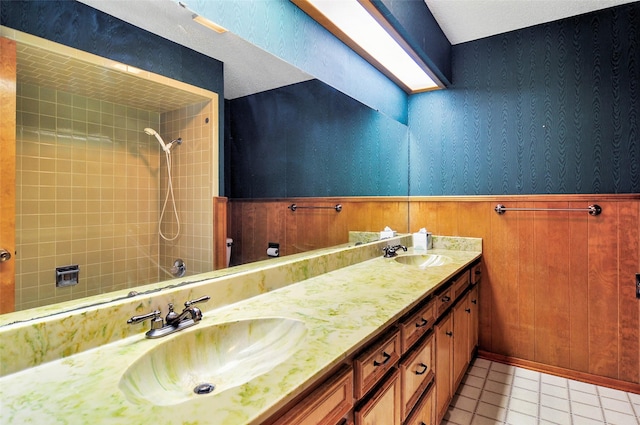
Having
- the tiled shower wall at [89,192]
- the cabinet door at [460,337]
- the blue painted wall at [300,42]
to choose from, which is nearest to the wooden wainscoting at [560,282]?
the cabinet door at [460,337]

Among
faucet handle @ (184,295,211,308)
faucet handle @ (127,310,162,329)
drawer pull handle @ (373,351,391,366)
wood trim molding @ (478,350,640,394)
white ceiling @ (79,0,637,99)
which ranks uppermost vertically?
white ceiling @ (79,0,637,99)

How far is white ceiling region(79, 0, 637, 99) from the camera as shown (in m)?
1.01

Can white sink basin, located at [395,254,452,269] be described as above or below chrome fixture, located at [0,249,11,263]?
below

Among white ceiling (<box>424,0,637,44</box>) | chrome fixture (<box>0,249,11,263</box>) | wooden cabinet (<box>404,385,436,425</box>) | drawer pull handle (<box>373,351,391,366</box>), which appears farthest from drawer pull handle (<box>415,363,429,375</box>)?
white ceiling (<box>424,0,637,44</box>)

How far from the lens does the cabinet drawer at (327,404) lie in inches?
28.1

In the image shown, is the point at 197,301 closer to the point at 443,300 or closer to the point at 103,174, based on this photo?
the point at 103,174

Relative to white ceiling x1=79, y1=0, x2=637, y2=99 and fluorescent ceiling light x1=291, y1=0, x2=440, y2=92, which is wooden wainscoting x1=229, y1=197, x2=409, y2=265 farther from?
fluorescent ceiling light x1=291, y1=0, x2=440, y2=92

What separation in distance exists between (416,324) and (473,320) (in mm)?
1326

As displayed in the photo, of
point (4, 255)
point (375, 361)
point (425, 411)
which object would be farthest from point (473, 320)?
point (4, 255)

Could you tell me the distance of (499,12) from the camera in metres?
2.29

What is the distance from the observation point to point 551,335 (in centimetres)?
239

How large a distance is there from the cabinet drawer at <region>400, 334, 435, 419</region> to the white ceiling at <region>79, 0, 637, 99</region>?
1233 mm

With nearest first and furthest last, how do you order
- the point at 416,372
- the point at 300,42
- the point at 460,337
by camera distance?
1. the point at 416,372
2. the point at 300,42
3. the point at 460,337

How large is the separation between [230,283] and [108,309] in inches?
16.3
